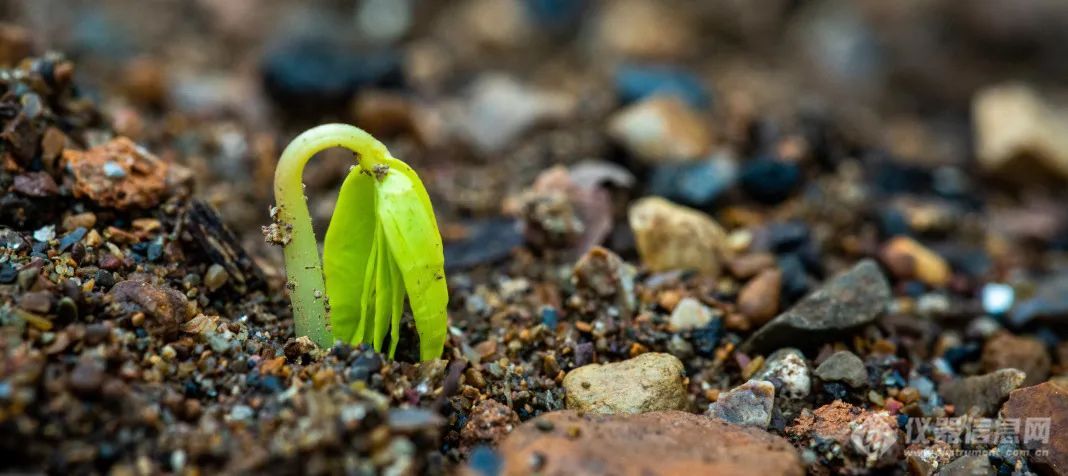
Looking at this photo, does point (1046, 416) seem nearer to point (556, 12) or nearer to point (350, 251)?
point (350, 251)

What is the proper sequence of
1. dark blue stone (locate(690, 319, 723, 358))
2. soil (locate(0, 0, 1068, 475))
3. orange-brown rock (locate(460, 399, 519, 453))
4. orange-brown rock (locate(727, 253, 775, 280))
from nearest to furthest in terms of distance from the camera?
soil (locate(0, 0, 1068, 475)) → orange-brown rock (locate(460, 399, 519, 453)) → dark blue stone (locate(690, 319, 723, 358)) → orange-brown rock (locate(727, 253, 775, 280))

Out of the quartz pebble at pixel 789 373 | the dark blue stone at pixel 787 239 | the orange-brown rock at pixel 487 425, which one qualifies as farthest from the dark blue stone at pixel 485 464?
the dark blue stone at pixel 787 239

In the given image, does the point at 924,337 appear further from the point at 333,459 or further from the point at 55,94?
the point at 55,94

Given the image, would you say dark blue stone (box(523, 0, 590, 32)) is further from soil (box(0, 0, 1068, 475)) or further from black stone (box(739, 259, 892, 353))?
black stone (box(739, 259, 892, 353))

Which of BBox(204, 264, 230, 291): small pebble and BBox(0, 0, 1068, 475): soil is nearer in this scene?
BBox(0, 0, 1068, 475): soil

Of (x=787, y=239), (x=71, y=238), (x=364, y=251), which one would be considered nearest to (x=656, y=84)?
(x=787, y=239)

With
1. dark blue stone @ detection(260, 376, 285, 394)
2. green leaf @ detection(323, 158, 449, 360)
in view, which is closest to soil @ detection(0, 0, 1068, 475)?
dark blue stone @ detection(260, 376, 285, 394)
